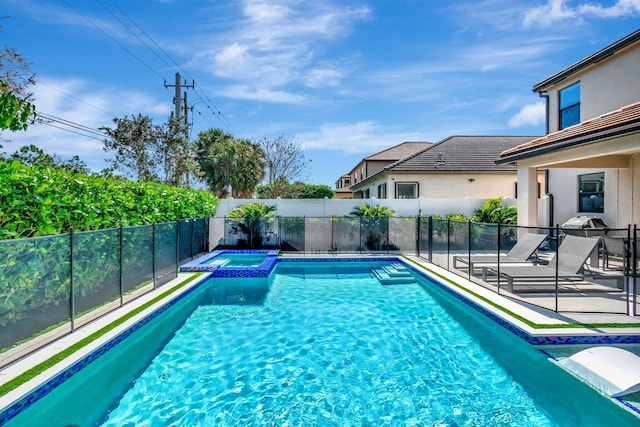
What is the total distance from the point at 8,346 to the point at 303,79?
1653 cm

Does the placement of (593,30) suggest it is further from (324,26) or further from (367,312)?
(367,312)

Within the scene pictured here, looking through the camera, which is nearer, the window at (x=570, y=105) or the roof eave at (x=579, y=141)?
the roof eave at (x=579, y=141)

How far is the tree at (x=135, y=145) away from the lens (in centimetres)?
1628

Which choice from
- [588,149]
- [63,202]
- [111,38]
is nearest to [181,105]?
[111,38]

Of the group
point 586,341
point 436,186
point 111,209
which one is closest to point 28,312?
point 111,209

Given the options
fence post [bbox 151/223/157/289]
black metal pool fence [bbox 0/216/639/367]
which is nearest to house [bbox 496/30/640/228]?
black metal pool fence [bbox 0/216/639/367]

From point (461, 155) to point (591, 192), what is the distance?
8823 millimetres

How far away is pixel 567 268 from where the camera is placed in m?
6.71

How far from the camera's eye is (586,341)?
16.0ft

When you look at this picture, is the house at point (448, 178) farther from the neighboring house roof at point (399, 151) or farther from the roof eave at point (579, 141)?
the roof eave at point (579, 141)

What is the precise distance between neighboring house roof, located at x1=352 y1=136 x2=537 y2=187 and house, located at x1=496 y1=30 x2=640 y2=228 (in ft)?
19.9

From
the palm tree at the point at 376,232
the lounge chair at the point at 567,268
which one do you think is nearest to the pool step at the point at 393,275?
the palm tree at the point at 376,232

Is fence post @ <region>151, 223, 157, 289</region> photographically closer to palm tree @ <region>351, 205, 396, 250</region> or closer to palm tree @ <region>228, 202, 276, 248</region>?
palm tree @ <region>228, 202, 276, 248</region>

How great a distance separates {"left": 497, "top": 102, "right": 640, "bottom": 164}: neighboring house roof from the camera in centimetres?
639
